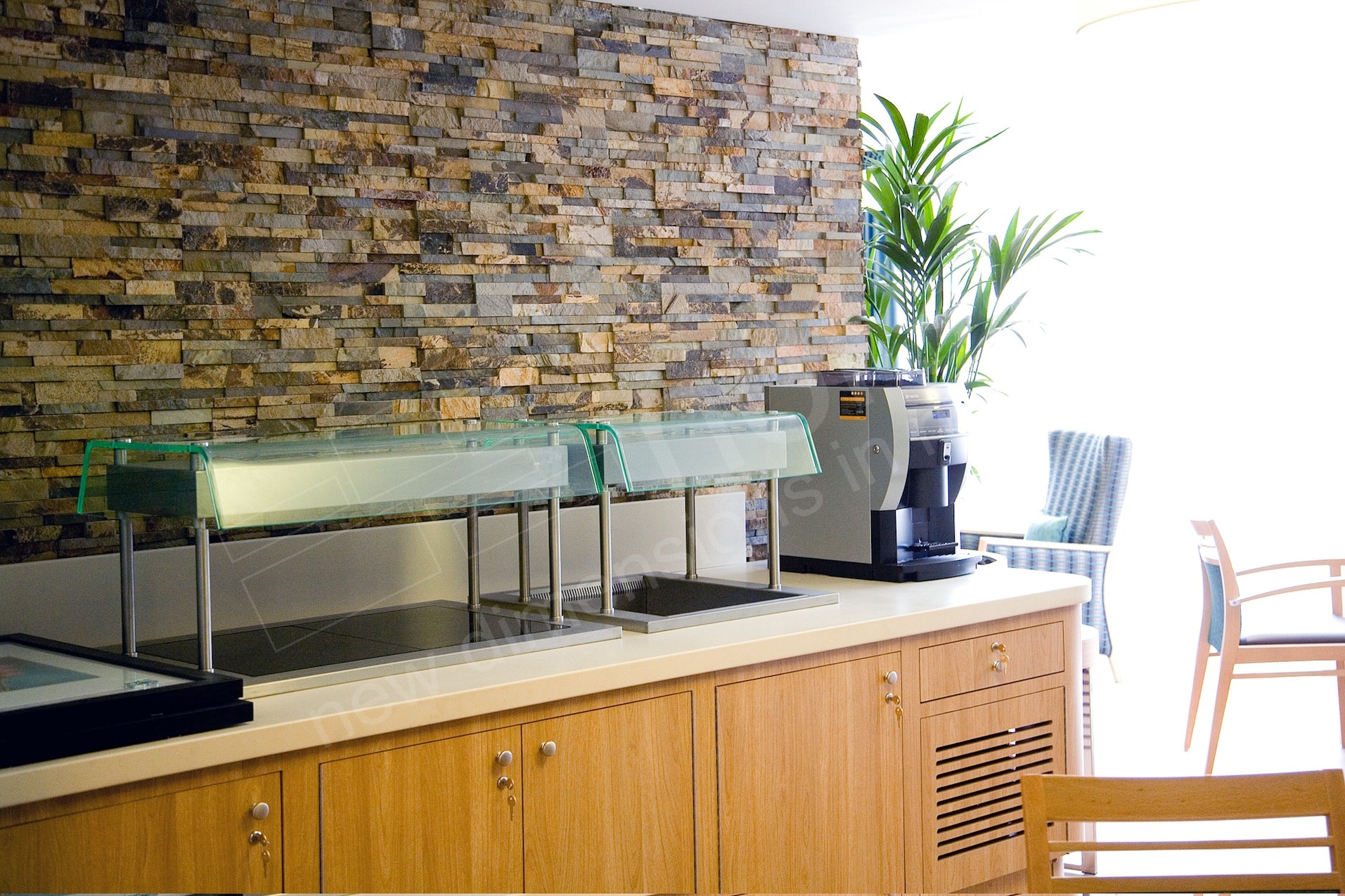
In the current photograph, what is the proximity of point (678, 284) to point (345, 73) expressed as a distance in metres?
1.01

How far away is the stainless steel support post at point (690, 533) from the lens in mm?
2951

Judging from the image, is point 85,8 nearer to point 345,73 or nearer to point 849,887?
point 345,73

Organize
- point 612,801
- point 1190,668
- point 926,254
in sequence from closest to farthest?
point 612,801 < point 926,254 < point 1190,668

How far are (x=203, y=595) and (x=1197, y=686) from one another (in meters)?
3.51

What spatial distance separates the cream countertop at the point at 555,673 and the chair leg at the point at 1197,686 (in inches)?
62.8

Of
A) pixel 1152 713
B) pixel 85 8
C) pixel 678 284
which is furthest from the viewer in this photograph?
pixel 1152 713

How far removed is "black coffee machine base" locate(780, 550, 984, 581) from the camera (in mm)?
3004

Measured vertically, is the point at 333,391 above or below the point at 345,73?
below

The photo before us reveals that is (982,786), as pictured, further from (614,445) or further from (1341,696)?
(1341,696)

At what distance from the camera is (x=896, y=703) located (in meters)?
2.62

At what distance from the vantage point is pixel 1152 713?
15.7 ft

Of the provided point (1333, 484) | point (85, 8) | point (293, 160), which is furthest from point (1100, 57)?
point (85, 8)

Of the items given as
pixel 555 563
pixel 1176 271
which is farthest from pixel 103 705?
pixel 1176 271

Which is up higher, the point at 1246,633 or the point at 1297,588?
the point at 1297,588
